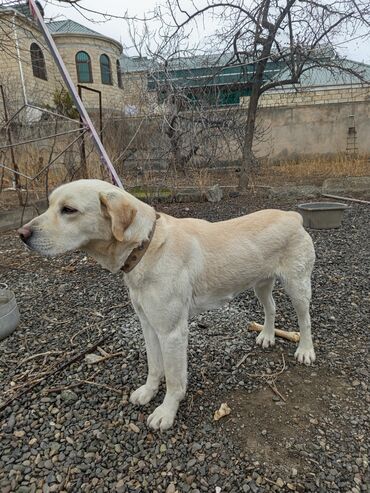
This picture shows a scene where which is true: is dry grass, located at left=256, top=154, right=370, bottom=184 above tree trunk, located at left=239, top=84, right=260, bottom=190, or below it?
below

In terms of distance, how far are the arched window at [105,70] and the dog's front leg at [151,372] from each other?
33.0 m

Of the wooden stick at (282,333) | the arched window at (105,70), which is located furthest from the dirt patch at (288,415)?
A: the arched window at (105,70)

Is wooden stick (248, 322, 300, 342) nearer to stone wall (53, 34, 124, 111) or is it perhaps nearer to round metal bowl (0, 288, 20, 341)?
round metal bowl (0, 288, 20, 341)

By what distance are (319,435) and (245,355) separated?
0.86 meters

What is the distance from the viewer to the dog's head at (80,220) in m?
1.87

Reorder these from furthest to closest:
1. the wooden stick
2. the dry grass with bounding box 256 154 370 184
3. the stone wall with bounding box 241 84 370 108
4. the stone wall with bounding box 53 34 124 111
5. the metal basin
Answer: the stone wall with bounding box 53 34 124 111 → the stone wall with bounding box 241 84 370 108 → the dry grass with bounding box 256 154 370 184 → the metal basin → the wooden stick

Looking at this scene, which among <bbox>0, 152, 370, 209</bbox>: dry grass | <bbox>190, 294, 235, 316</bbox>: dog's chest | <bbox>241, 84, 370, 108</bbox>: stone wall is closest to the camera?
<bbox>190, 294, 235, 316</bbox>: dog's chest

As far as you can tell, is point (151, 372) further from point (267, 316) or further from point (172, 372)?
point (267, 316)

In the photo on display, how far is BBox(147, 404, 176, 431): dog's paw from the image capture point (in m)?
2.15

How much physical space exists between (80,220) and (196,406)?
147cm

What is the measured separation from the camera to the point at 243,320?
11.1ft

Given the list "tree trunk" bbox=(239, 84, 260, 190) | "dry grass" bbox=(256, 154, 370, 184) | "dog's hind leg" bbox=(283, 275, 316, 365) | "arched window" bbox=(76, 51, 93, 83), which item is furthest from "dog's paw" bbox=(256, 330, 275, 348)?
"arched window" bbox=(76, 51, 93, 83)

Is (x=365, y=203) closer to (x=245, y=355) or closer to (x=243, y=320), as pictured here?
(x=243, y=320)

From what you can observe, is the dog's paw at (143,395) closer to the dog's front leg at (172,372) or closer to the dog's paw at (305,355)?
the dog's front leg at (172,372)
